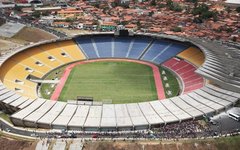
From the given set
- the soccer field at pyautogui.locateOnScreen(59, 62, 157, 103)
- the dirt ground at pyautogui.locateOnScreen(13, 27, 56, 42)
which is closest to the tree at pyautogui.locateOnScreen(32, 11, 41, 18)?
the dirt ground at pyautogui.locateOnScreen(13, 27, 56, 42)

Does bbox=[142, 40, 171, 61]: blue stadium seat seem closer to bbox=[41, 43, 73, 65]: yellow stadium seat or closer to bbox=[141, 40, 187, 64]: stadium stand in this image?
bbox=[141, 40, 187, 64]: stadium stand

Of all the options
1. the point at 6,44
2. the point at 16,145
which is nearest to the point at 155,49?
the point at 6,44

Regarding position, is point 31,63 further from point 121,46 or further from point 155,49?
point 155,49

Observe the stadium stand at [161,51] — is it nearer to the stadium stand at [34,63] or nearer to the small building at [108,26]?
the stadium stand at [34,63]

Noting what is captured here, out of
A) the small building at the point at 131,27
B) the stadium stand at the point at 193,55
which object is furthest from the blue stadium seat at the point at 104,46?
the small building at the point at 131,27

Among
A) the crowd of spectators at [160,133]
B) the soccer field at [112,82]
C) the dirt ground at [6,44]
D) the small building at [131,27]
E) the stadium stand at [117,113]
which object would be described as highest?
the stadium stand at [117,113]

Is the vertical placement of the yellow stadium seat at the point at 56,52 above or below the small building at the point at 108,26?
above
